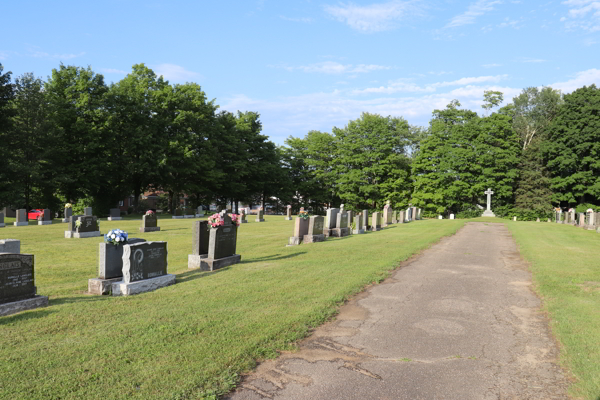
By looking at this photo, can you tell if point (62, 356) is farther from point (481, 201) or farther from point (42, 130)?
point (481, 201)

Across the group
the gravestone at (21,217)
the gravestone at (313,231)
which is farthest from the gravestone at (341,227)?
the gravestone at (21,217)

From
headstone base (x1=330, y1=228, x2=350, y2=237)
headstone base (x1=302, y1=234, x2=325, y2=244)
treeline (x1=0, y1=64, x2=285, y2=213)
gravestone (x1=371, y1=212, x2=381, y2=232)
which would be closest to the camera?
headstone base (x1=302, y1=234, x2=325, y2=244)

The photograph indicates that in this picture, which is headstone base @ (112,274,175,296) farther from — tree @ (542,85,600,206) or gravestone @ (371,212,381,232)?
tree @ (542,85,600,206)

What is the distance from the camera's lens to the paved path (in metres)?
4.04

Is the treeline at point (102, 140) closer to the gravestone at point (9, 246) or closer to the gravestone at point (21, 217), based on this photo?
the gravestone at point (21, 217)

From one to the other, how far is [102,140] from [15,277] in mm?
33720

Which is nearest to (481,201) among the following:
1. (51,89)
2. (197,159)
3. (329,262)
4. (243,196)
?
(243,196)

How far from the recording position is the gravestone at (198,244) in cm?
1105

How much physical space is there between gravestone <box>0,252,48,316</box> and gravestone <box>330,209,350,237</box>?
14.4m

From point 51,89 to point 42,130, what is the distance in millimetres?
5401

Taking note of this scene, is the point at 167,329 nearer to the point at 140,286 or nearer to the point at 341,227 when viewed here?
the point at 140,286

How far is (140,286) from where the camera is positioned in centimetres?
802

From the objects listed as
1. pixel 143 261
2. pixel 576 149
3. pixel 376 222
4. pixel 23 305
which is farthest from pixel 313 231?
pixel 576 149

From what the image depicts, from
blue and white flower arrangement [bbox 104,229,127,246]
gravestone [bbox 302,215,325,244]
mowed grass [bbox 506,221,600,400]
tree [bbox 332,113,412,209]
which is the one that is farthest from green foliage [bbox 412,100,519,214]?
blue and white flower arrangement [bbox 104,229,127,246]
